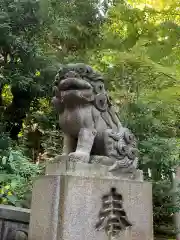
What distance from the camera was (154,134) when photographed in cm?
717

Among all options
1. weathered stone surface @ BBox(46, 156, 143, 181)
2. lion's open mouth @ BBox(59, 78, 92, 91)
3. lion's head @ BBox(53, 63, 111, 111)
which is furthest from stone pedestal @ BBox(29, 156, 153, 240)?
lion's open mouth @ BBox(59, 78, 92, 91)

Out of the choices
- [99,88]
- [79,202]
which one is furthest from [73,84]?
[79,202]

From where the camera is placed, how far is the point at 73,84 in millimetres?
3873

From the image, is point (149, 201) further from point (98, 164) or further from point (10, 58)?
point (10, 58)

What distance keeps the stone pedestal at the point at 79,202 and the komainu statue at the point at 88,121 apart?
0.20m

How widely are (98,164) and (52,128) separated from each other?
5.00 m

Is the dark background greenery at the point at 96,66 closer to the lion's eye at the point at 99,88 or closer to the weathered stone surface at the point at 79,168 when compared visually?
the lion's eye at the point at 99,88

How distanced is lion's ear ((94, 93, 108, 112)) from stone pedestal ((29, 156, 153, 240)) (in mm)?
776

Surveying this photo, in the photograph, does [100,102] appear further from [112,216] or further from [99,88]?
[112,216]

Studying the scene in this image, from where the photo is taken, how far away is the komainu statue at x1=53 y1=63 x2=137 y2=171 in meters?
3.86

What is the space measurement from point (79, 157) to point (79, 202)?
50 cm

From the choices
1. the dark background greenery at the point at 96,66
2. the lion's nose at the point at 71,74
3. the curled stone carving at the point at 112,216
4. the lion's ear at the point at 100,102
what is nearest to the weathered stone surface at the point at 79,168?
the curled stone carving at the point at 112,216

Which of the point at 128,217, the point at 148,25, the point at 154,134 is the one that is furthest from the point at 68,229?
the point at 154,134

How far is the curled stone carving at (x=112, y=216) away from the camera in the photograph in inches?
138
